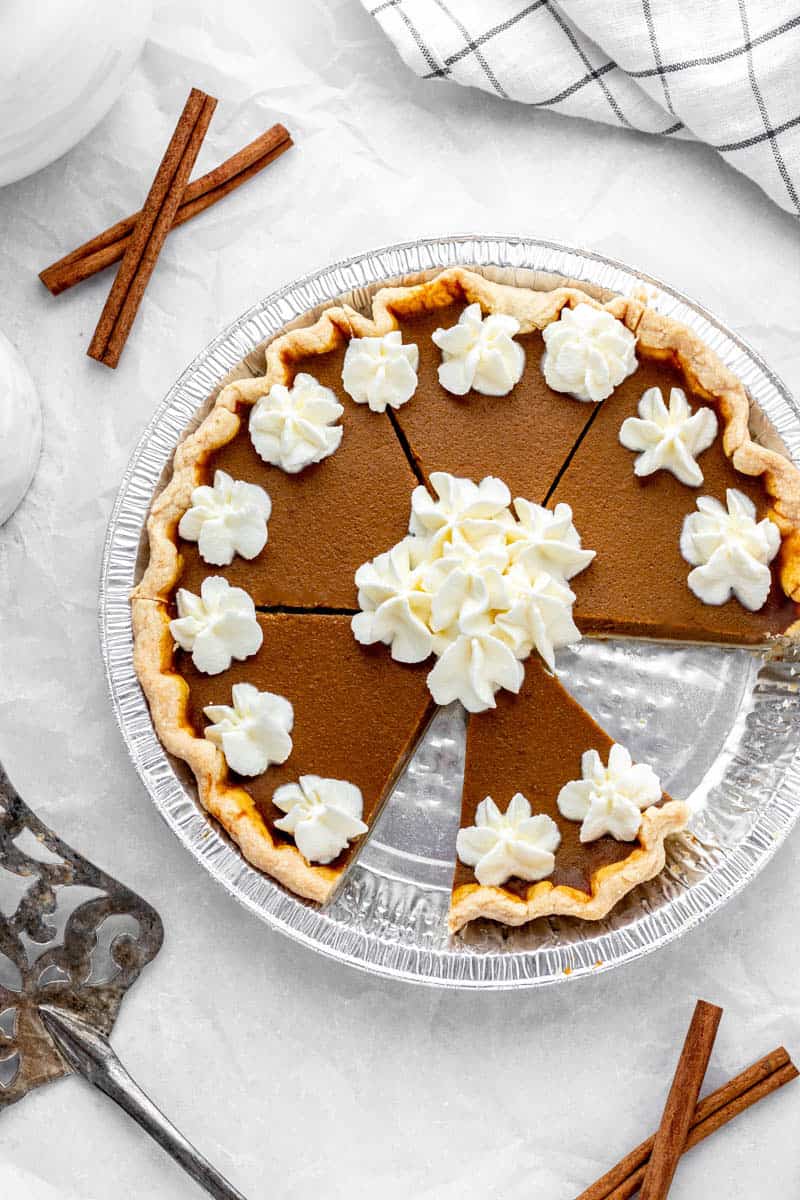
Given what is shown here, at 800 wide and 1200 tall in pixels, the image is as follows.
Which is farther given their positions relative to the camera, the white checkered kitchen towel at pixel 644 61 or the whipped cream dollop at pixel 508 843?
the white checkered kitchen towel at pixel 644 61

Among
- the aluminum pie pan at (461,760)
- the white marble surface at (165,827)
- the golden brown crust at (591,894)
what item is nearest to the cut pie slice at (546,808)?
the golden brown crust at (591,894)

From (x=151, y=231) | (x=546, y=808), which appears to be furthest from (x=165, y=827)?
(x=151, y=231)

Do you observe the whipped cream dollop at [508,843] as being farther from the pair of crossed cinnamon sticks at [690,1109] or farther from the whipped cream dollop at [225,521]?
the whipped cream dollop at [225,521]

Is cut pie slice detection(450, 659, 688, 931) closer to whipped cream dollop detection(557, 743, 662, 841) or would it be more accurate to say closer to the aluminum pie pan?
whipped cream dollop detection(557, 743, 662, 841)

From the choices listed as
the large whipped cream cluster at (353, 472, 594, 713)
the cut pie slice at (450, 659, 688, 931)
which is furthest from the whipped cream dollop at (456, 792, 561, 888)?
the large whipped cream cluster at (353, 472, 594, 713)

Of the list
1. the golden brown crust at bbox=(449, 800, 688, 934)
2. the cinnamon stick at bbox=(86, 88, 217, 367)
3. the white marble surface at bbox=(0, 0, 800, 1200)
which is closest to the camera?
the golden brown crust at bbox=(449, 800, 688, 934)

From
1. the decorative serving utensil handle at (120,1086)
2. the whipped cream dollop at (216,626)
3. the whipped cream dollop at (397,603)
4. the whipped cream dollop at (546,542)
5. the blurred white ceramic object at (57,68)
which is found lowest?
the decorative serving utensil handle at (120,1086)
